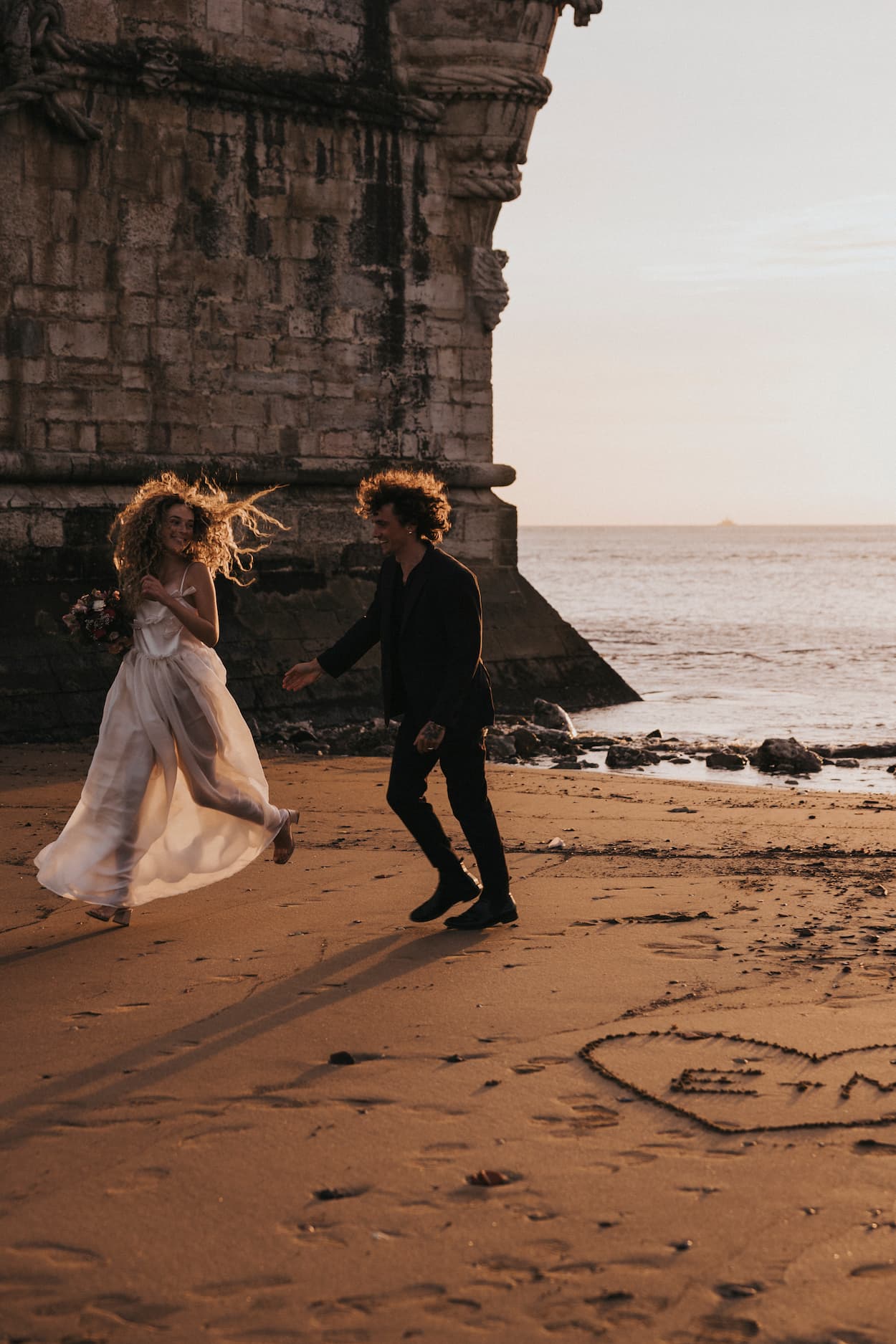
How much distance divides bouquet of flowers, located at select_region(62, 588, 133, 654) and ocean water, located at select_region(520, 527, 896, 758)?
8113 millimetres

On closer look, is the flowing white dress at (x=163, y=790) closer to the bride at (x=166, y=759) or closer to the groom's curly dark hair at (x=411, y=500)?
the bride at (x=166, y=759)

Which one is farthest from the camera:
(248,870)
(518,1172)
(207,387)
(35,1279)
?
(207,387)

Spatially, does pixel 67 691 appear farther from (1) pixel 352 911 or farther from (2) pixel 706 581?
(2) pixel 706 581

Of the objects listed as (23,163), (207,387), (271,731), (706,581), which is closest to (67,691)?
(271,731)

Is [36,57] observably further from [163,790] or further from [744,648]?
[744,648]

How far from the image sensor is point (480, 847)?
19.4 feet

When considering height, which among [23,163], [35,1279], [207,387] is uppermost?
[23,163]

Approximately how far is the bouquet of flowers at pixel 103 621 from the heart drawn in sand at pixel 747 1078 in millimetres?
2819

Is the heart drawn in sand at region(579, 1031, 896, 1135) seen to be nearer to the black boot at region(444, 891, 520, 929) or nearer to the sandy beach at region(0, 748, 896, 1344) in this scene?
the sandy beach at region(0, 748, 896, 1344)

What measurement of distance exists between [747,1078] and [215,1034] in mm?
1485

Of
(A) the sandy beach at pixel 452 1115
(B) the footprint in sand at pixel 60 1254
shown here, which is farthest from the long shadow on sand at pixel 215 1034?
(B) the footprint in sand at pixel 60 1254

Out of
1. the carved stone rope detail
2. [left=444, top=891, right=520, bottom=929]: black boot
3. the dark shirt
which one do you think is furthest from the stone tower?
[left=444, top=891, right=520, bottom=929]: black boot

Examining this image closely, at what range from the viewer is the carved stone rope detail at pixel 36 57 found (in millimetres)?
11906

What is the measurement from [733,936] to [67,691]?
23.6ft
